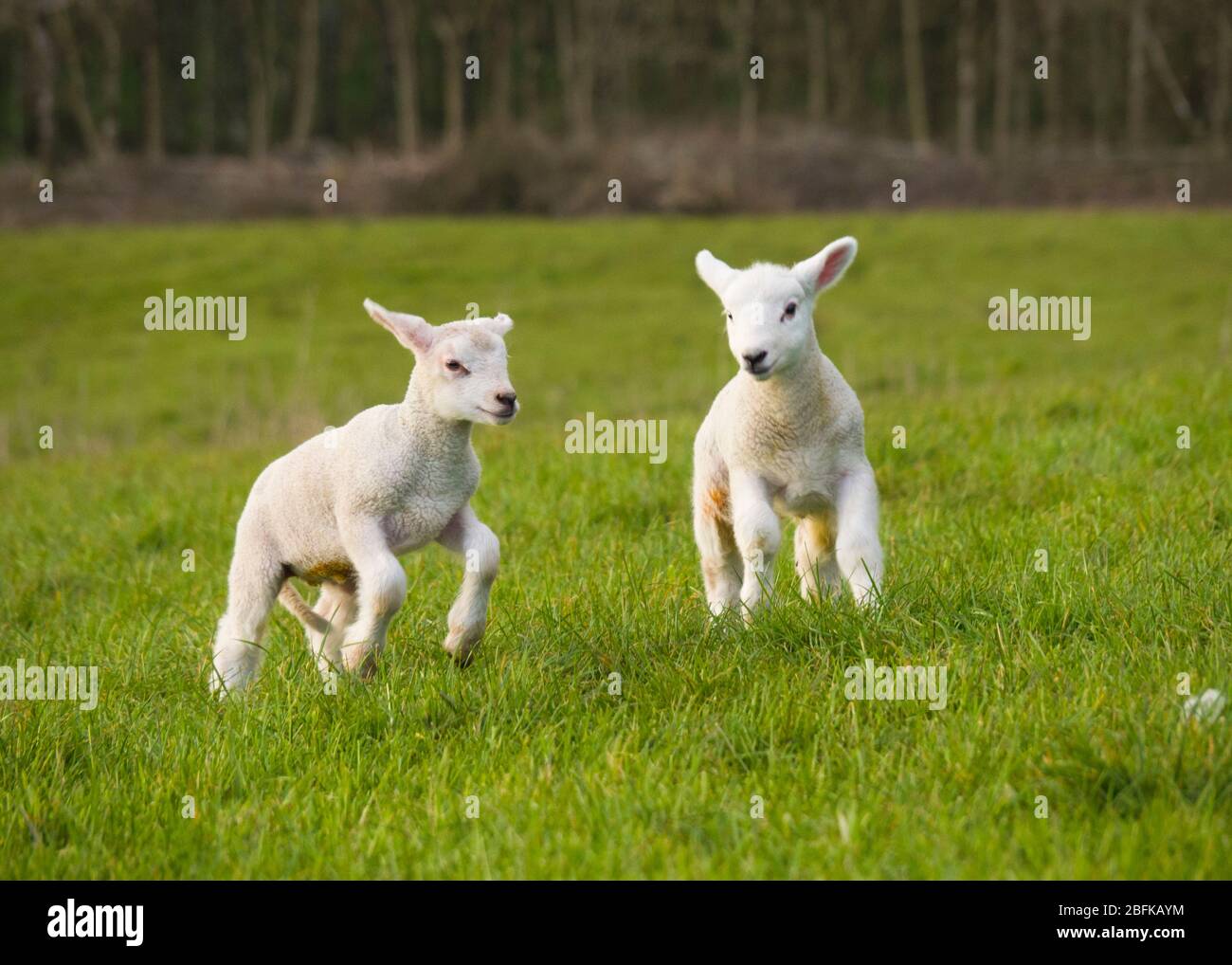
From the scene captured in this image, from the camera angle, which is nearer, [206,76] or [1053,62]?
[1053,62]

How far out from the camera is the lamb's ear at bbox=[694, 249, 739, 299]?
5512 mm

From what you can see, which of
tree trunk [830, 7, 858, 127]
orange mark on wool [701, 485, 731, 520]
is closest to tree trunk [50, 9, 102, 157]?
tree trunk [830, 7, 858, 127]

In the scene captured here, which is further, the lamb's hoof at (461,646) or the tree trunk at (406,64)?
the tree trunk at (406,64)

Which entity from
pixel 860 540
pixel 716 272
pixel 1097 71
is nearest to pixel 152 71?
pixel 1097 71

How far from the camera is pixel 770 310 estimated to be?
5.22m

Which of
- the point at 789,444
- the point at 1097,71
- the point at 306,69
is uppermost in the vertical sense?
the point at 306,69

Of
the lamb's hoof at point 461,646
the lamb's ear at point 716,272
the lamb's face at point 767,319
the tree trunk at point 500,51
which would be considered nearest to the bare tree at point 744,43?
the tree trunk at point 500,51

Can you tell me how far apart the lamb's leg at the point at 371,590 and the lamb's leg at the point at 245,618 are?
0.56 metres

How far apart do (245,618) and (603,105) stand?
41838 millimetres

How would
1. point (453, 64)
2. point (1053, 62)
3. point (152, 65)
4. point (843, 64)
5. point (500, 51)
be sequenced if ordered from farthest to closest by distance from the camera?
point (843, 64) < point (1053, 62) < point (500, 51) < point (152, 65) < point (453, 64)

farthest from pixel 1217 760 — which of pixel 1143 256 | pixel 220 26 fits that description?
pixel 220 26

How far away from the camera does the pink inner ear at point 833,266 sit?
567cm

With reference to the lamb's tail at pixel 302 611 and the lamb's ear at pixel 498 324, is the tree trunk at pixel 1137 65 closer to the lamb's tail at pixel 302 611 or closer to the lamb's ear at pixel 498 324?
the lamb's ear at pixel 498 324

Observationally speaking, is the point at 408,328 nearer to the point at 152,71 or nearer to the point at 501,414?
the point at 501,414
